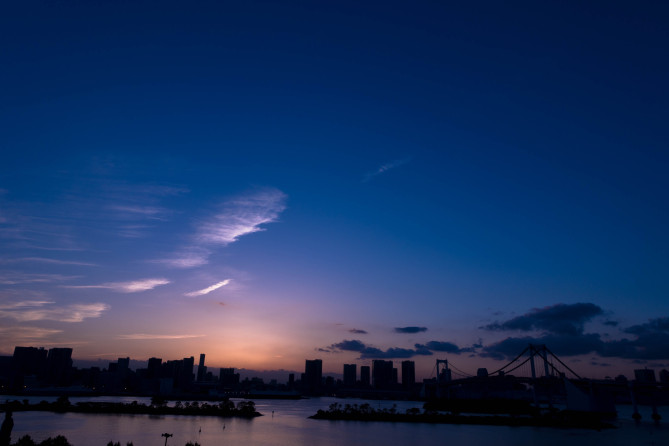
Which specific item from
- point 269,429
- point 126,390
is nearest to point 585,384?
point 269,429

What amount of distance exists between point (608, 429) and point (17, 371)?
231 m

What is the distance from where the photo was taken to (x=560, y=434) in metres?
62.8

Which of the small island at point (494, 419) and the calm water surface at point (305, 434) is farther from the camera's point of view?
the small island at point (494, 419)

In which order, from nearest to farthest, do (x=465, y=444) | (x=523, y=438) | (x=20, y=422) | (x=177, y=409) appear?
1. (x=465, y=444)
2. (x=523, y=438)
3. (x=20, y=422)
4. (x=177, y=409)

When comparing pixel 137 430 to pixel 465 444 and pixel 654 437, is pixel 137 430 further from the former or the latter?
pixel 654 437

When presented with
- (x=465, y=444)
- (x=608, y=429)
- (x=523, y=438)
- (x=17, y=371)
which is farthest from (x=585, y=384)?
A: (x=17, y=371)

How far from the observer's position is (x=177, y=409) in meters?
92.5

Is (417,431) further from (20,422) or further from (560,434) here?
(20,422)

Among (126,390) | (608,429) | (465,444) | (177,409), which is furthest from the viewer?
(126,390)

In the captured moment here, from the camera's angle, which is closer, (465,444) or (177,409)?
(465,444)

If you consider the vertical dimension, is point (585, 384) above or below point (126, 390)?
above

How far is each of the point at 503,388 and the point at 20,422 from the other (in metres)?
132

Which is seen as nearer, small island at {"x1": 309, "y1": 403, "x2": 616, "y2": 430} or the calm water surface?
the calm water surface

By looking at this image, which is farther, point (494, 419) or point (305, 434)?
point (494, 419)
